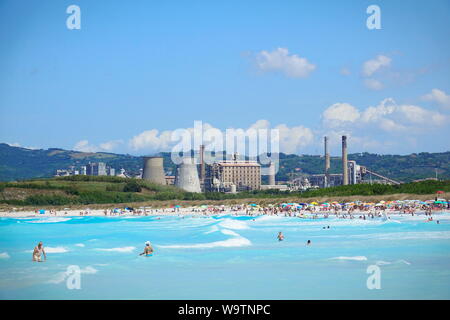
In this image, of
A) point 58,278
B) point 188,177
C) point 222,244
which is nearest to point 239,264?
point 58,278

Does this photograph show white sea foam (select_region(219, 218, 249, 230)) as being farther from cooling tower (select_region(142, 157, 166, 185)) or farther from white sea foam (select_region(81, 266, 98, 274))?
cooling tower (select_region(142, 157, 166, 185))

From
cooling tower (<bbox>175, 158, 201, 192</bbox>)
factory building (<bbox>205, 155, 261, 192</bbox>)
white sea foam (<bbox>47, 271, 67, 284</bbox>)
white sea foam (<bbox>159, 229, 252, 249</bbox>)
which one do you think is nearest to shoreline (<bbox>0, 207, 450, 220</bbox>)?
white sea foam (<bbox>159, 229, 252, 249</bbox>)

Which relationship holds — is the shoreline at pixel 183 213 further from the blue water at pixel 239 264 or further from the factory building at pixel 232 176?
the factory building at pixel 232 176

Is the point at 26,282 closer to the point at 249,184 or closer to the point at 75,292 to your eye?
the point at 75,292

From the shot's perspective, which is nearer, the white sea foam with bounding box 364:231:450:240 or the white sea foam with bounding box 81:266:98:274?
the white sea foam with bounding box 81:266:98:274

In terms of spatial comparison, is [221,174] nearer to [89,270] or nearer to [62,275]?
[89,270]
